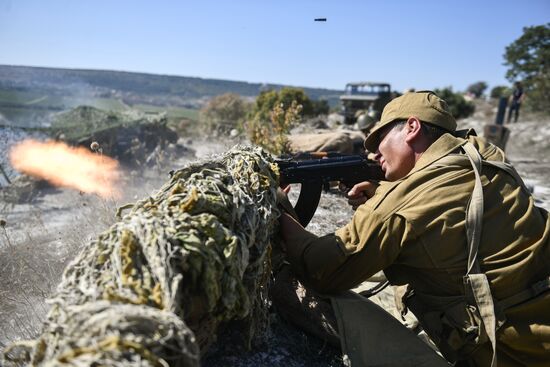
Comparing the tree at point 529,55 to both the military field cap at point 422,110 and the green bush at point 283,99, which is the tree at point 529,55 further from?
the military field cap at point 422,110

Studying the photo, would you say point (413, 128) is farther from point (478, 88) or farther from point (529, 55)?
point (478, 88)

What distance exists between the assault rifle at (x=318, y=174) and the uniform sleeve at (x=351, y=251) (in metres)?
0.63

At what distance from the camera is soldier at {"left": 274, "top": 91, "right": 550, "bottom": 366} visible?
75.0 inches

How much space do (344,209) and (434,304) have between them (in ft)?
10.2

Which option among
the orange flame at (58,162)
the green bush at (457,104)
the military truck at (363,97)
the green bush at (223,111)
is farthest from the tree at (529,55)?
the orange flame at (58,162)

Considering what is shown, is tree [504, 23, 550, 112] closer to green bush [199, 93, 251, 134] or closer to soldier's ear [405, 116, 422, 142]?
green bush [199, 93, 251, 134]

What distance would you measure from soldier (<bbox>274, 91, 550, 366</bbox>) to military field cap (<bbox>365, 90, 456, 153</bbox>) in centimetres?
16

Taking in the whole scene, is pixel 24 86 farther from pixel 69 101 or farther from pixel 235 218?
pixel 235 218

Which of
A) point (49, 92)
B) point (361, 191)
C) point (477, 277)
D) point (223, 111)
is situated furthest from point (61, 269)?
point (49, 92)

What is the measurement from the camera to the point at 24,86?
15.9 m

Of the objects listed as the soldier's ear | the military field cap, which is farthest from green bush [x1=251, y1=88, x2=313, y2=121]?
the soldier's ear

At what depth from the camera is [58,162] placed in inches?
456

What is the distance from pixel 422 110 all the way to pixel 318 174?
84 centimetres

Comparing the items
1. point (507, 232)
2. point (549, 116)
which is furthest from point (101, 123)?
point (549, 116)
